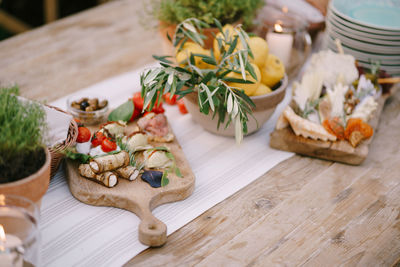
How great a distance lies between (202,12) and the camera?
1.39m

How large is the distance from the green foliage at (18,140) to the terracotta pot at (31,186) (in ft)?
0.08

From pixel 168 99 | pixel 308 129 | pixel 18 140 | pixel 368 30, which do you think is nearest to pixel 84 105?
pixel 168 99

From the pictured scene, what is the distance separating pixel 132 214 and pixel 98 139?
218 millimetres

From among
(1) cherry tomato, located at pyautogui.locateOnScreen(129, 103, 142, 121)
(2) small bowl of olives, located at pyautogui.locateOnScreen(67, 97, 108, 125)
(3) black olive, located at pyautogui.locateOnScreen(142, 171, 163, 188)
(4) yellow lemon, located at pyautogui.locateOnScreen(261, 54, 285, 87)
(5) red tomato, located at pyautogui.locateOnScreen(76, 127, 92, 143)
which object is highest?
(4) yellow lemon, located at pyautogui.locateOnScreen(261, 54, 285, 87)

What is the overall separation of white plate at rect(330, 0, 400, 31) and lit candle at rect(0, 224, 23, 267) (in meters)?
1.23

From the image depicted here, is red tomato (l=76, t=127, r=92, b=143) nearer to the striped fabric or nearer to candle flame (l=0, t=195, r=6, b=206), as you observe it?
the striped fabric

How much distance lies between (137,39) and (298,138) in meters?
0.85

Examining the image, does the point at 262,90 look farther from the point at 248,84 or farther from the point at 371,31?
the point at 371,31

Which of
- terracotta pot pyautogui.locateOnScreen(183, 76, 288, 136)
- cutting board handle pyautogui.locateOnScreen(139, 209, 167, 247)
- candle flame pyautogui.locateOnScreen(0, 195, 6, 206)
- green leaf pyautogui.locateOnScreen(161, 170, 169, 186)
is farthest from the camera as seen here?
terracotta pot pyautogui.locateOnScreen(183, 76, 288, 136)

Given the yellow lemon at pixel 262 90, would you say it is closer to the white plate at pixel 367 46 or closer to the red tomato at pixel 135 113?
the red tomato at pixel 135 113

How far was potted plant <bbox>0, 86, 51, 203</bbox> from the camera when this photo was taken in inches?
26.8

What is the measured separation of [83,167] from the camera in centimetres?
97

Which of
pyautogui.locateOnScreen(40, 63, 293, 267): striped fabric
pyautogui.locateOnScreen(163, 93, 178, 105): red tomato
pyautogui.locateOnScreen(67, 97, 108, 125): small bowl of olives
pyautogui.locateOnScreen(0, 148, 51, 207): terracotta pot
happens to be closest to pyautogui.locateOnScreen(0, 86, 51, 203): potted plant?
pyautogui.locateOnScreen(0, 148, 51, 207): terracotta pot

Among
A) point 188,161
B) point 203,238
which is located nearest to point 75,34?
point 188,161
